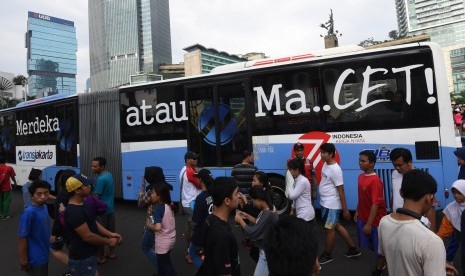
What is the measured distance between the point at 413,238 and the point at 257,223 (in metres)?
1.48

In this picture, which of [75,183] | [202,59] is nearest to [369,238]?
[75,183]

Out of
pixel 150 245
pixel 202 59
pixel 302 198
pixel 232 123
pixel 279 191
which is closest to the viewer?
pixel 150 245

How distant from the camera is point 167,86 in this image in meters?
8.56

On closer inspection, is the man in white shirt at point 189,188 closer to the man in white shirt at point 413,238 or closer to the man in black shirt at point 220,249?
the man in black shirt at point 220,249

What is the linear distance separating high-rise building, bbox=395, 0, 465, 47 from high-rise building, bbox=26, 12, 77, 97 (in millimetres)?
137652

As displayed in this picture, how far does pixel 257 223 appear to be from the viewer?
3.32 m

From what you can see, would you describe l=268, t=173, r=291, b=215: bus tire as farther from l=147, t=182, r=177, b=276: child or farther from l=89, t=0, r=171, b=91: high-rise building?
l=89, t=0, r=171, b=91: high-rise building

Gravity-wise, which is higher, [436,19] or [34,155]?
[436,19]

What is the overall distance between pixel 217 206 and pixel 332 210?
2.52 metres

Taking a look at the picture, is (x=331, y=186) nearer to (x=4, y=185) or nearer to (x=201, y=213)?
(x=201, y=213)

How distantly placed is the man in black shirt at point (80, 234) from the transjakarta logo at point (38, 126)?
805 centimetres

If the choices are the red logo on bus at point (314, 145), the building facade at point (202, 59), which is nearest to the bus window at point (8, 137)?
the red logo on bus at point (314, 145)

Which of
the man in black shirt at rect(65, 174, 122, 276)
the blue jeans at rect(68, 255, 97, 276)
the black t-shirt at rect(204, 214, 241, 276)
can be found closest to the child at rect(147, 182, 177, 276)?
the man in black shirt at rect(65, 174, 122, 276)

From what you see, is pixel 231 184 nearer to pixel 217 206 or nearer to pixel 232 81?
pixel 217 206
